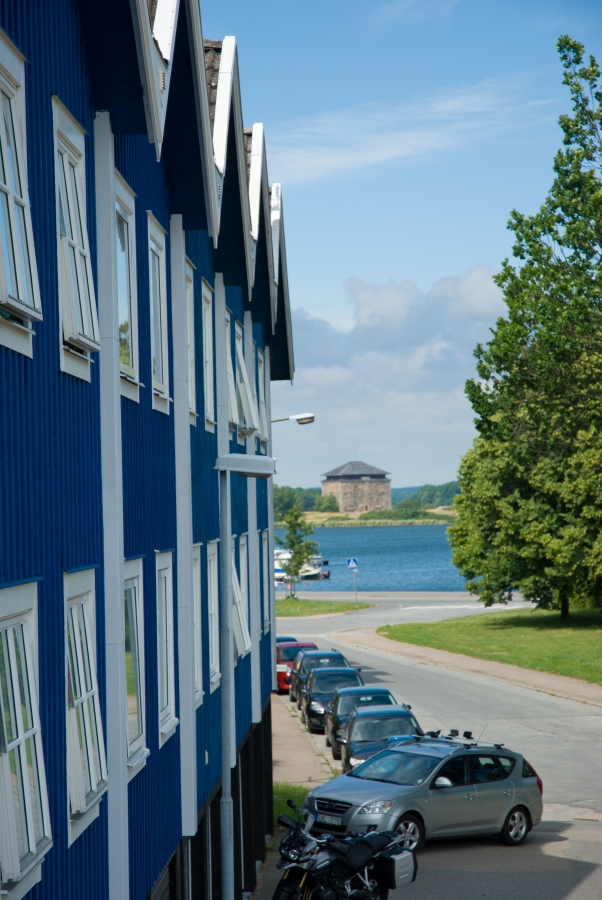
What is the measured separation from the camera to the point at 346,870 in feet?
39.1

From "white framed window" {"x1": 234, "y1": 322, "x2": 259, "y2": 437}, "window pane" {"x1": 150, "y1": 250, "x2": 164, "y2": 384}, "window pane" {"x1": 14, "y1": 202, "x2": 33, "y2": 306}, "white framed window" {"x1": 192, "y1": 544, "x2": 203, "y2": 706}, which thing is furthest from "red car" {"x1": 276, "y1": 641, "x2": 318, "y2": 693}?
"window pane" {"x1": 14, "y1": 202, "x2": 33, "y2": 306}

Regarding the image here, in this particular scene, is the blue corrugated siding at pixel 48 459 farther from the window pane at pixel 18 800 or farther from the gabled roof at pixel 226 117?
the gabled roof at pixel 226 117

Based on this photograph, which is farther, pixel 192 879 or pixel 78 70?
pixel 192 879

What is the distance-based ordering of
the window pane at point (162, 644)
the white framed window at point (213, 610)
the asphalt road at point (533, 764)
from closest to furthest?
the window pane at point (162, 644)
the white framed window at point (213, 610)
the asphalt road at point (533, 764)

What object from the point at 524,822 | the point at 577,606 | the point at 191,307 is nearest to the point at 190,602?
the point at 191,307

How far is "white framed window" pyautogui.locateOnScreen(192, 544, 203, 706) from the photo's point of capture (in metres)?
11.3

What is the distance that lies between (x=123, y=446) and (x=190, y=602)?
270cm

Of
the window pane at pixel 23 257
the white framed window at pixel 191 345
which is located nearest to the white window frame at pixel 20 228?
the window pane at pixel 23 257

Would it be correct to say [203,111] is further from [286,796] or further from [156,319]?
[286,796]

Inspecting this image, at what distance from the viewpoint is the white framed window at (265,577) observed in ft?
68.2

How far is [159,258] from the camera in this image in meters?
10.3

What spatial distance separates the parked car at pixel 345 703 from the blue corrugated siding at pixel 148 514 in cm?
1644

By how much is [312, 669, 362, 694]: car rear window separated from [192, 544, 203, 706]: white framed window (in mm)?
19787

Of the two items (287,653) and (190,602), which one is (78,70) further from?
(287,653)
